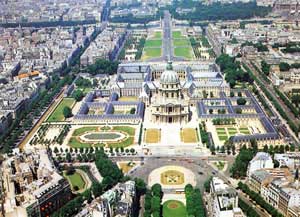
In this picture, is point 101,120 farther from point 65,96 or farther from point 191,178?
point 191,178

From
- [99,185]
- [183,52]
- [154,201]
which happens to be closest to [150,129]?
[99,185]

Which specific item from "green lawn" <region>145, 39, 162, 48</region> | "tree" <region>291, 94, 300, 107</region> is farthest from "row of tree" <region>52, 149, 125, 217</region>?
"green lawn" <region>145, 39, 162, 48</region>

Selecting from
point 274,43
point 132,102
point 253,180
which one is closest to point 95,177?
point 253,180

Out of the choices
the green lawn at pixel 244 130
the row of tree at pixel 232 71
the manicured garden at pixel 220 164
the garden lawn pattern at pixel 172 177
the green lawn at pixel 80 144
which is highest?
the row of tree at pixel 232 71

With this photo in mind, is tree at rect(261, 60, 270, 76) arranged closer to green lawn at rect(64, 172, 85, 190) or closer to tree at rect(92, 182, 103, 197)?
green lawn at rect(64, 172, 85, 190)

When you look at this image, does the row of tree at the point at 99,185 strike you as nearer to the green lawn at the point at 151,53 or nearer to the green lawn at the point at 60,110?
the green lawn at the point at 60,110

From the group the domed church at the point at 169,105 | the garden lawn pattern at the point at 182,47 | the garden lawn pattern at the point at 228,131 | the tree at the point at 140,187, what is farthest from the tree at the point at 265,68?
the tree at the point at 140,187
